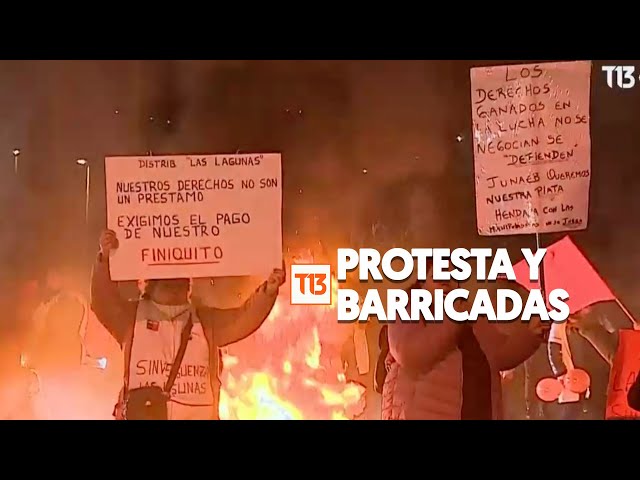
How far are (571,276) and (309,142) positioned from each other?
582 mm

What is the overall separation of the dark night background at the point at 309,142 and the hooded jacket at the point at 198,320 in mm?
67

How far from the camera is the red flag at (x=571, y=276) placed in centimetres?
203

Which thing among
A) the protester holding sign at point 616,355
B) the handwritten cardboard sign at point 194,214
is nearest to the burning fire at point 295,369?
the handwritten cardboard sign at point 194,214

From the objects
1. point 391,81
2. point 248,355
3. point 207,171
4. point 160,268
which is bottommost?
point 248,355

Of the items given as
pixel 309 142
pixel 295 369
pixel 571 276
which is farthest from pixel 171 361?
pixel 571 276

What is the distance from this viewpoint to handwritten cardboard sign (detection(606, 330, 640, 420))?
2.02m

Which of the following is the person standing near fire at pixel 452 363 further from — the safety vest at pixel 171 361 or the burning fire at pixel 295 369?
the safety vest at pixel 171 361

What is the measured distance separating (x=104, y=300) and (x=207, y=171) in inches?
12.9

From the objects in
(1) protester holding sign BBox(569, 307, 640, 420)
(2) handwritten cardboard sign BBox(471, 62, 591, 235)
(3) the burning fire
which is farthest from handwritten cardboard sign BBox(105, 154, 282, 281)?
(1) protester holding sign BBox(569, 307, 640, 420)

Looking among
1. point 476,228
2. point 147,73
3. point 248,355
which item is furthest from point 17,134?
point 476,228

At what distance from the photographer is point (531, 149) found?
204 centimetres

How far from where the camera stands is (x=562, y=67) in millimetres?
2047

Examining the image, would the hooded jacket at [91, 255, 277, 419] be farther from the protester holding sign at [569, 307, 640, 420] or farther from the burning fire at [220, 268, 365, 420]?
the protester holding sign at [569, 307, 640, 420]
